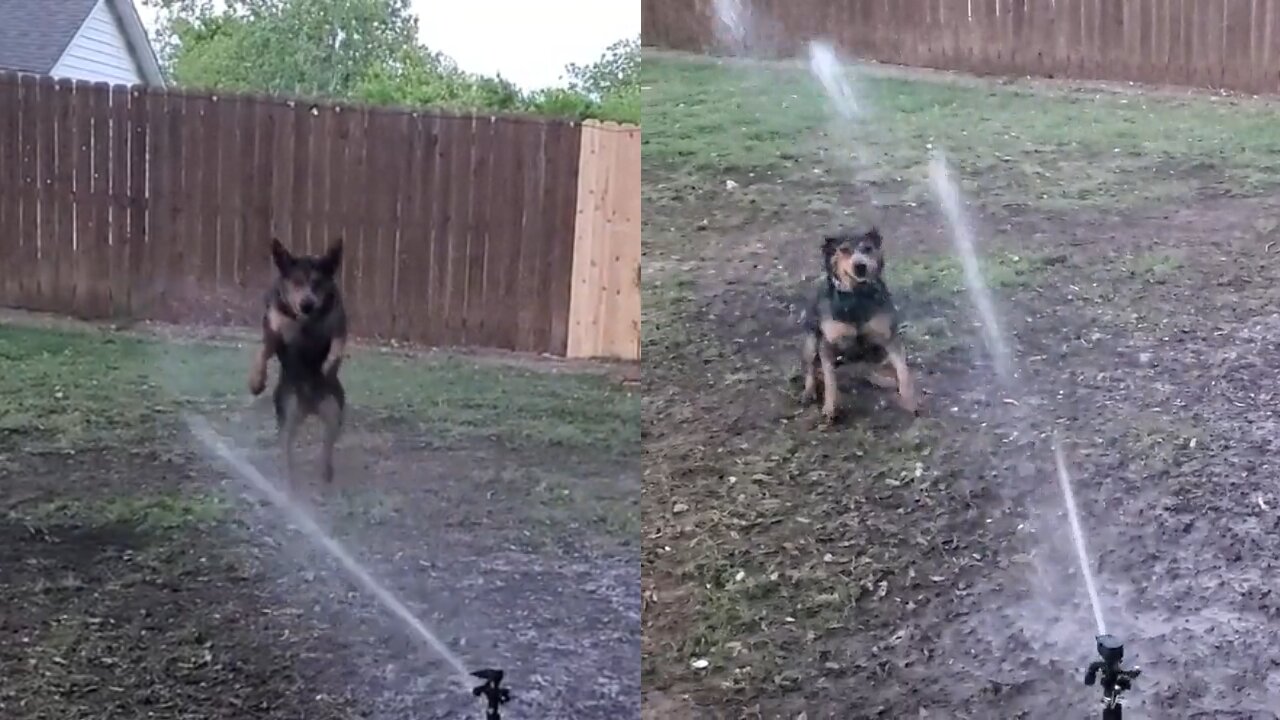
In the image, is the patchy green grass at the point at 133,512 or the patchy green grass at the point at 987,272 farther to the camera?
the patchy green grass at the point at 987,272

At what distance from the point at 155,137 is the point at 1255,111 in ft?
6.09

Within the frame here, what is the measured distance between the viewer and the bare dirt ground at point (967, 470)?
2.06 m

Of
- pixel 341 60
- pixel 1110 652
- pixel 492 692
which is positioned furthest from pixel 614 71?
pixel 1110 652

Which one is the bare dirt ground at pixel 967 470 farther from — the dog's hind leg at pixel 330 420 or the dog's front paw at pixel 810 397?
the dog's hind leg at pixel 330 420

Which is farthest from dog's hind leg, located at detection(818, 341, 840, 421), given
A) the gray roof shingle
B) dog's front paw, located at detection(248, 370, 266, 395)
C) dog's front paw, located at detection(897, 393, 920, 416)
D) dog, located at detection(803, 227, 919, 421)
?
the gray roof shingle

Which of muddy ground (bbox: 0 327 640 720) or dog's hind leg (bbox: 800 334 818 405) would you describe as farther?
dog's hind leg (bbox: 800 334 818 405)

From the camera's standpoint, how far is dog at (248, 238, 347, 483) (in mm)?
2090

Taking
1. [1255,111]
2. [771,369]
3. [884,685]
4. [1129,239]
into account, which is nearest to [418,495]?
[771,369]

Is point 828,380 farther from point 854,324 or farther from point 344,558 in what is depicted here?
point 344,558

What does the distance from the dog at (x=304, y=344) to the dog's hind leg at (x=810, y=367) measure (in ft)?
2.52

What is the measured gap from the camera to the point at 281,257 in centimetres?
210

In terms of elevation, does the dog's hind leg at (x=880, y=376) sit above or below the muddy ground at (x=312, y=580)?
above

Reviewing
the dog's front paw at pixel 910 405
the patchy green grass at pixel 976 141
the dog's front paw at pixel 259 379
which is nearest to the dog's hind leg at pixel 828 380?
the dog's front paw at pixel 910 405

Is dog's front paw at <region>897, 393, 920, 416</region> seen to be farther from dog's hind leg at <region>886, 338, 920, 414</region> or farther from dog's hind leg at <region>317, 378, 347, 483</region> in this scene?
dog's hind leg at <region>317, 378, 347, 483</region>
